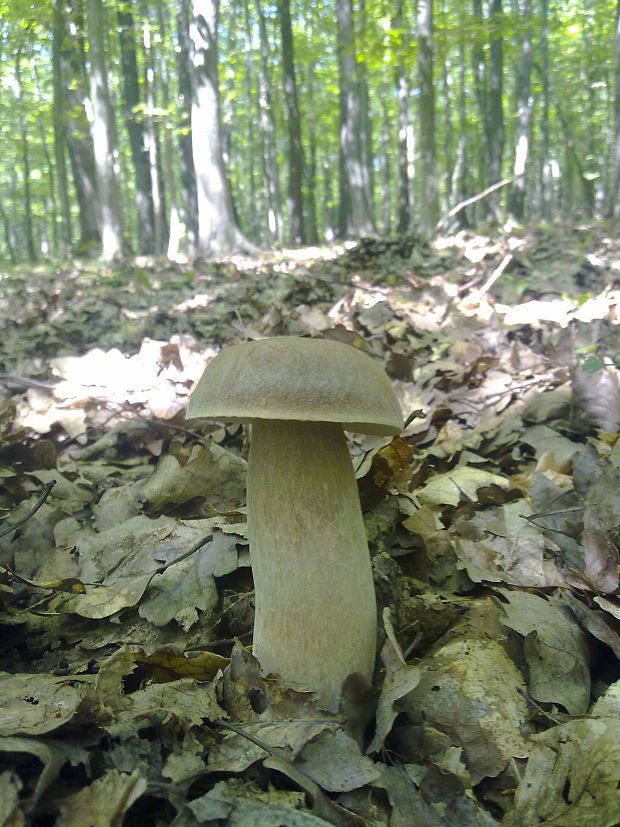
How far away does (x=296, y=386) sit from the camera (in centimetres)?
154

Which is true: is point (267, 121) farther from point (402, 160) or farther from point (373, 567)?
point (373, 567)

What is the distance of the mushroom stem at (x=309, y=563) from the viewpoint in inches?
68.3

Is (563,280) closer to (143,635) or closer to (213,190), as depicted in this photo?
(143,635)

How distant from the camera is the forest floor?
1.40 m

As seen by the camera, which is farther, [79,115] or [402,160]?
[79,115]

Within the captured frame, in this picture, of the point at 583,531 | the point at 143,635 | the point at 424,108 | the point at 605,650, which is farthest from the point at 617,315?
the point at 424,108

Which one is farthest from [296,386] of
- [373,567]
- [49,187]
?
[49,187]

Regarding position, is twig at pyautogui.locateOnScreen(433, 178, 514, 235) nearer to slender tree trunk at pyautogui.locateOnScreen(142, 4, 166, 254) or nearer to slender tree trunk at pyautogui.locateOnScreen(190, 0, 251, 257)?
slender tree trunk at pyautogui.locateOnScreen(190, 0, 251, 257)

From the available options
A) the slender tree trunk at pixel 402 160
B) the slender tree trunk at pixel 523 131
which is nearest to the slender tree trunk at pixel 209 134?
the slender tree trunk at pixel 402 160

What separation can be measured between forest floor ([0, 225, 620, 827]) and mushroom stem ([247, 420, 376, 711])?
9 cm

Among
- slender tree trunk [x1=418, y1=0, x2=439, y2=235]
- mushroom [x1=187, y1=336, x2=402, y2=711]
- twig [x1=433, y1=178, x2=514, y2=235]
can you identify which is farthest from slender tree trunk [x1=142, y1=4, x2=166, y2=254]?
mushroom [x1=187, y1=336, x2=402, y2=711]

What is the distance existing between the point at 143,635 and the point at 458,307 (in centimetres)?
391

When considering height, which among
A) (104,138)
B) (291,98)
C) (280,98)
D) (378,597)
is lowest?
(378,597)

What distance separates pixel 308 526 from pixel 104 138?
1239 centimetres
